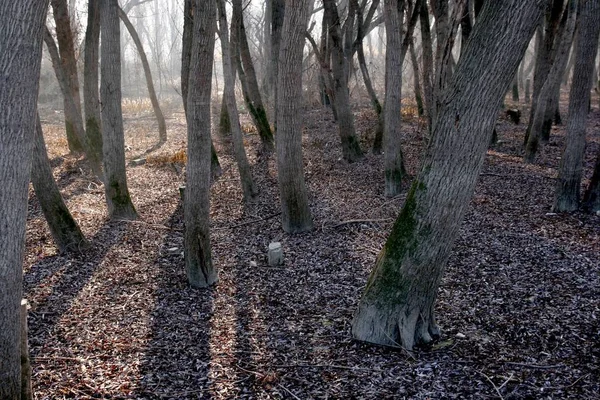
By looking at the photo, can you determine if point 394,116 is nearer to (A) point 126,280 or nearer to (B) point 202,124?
(B) point 202,124

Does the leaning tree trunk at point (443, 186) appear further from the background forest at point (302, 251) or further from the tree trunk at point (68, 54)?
the tree trunk at point (68, 54)

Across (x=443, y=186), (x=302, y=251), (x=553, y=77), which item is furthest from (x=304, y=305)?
(x=553, y=77)

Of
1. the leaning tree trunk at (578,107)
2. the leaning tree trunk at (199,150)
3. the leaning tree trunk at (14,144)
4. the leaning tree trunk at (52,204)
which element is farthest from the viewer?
the leaning tree trunk at (578,107)

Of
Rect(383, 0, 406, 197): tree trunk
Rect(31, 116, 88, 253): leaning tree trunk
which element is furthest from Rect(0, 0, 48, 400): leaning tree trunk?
Rect(383, 0, 406, 197): tree trunk

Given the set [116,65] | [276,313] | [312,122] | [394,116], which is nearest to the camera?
[276,313]

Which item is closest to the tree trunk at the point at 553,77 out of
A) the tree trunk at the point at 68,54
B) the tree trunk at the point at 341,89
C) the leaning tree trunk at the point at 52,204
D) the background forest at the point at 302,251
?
the background forest at the point at 302,251

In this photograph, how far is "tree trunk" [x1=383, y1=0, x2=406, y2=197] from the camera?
7250mm

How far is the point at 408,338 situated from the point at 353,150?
6850 mm

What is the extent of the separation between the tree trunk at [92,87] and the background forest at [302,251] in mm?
43

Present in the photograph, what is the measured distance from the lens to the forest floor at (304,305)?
371 cm

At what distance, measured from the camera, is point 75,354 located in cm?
413

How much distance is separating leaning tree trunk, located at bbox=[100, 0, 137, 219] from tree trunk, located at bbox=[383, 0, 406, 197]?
384 cm

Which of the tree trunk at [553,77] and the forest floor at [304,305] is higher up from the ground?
the tree trunk at [553,77]

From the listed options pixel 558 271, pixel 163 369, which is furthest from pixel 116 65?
pixel 558 271
